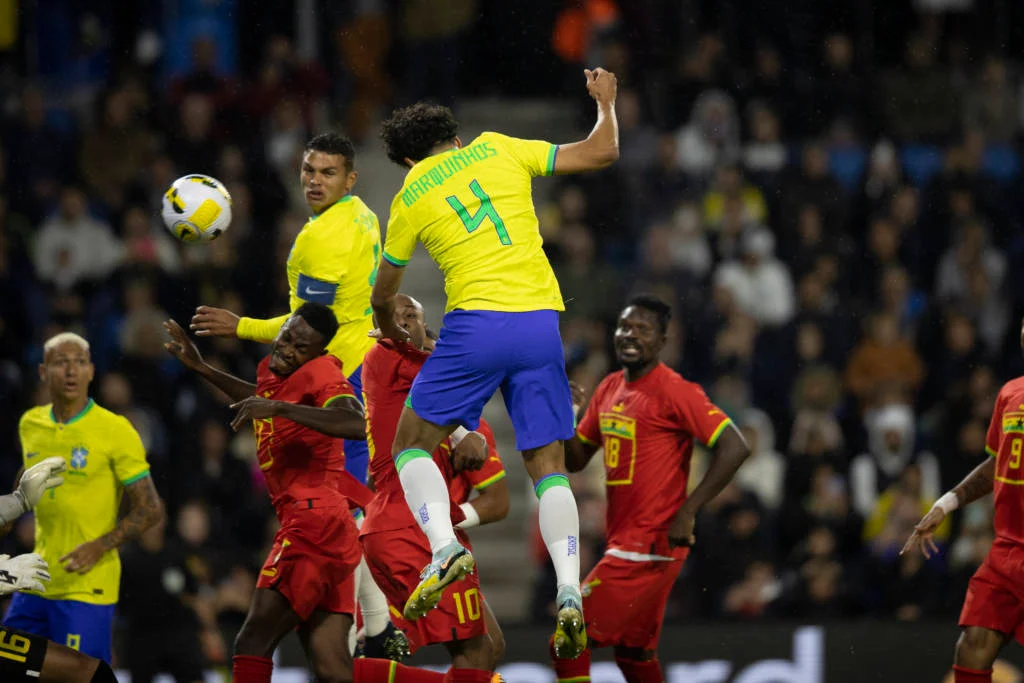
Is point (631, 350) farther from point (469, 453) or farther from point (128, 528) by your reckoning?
point (128, 528)

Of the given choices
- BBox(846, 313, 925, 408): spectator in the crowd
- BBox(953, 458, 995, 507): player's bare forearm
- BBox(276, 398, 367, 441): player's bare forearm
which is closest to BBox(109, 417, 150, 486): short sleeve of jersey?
BBox(276, 398, 367, 441): player's bare forearm

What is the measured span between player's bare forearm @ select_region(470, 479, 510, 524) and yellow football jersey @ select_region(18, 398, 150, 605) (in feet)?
7.00

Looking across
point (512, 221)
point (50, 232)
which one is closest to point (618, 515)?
point (512, 221)

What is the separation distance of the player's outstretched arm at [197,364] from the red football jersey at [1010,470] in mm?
3764

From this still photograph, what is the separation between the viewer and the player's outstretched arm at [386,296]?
7.13 metres

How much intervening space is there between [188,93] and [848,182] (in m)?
5.80

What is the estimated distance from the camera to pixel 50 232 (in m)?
13.6

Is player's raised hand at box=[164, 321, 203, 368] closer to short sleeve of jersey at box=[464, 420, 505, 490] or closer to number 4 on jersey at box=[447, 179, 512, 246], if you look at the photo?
short sleeve of jersey at box=[464, 420, 505, 490]

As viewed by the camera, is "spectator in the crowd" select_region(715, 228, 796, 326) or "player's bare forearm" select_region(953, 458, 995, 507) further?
"spectator in the crowd" select_region(715, 228, 796, 326)

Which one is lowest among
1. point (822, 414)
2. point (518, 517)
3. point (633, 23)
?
point (518, 517)

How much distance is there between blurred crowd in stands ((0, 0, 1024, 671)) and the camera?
1202 cm

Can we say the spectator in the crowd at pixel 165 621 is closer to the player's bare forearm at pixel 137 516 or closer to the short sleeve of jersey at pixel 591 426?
the player's bare forearm at pixel 137 516

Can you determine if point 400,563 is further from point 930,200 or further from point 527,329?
point 930,200

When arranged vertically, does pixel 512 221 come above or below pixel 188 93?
below
